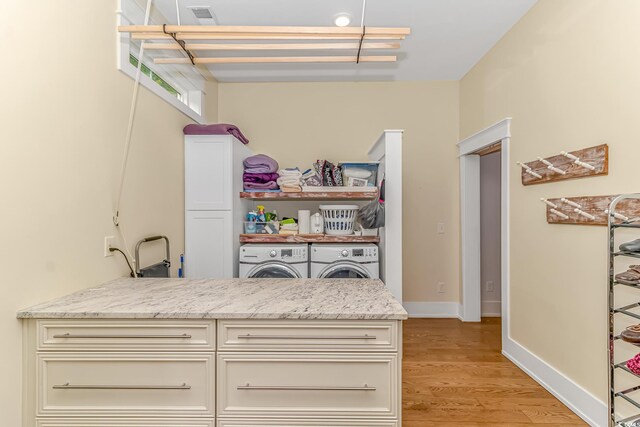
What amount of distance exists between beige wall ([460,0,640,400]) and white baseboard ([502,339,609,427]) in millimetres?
56

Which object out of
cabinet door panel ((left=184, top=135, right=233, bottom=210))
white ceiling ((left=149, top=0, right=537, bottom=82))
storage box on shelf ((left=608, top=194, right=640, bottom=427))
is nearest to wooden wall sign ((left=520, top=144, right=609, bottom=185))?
storage box on shelf ((left=608, top=194, right=640, bottom=427))

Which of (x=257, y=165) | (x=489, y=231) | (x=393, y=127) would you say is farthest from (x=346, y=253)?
(x=489, y=231)

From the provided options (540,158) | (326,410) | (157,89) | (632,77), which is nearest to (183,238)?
(157,89)

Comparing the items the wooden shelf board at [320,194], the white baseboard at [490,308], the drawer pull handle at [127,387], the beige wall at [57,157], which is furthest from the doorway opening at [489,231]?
the drawer pull handle at [127,387]

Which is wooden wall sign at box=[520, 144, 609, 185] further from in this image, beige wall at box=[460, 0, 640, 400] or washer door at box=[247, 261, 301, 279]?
washer door at box=[247, 261, 301, 279]

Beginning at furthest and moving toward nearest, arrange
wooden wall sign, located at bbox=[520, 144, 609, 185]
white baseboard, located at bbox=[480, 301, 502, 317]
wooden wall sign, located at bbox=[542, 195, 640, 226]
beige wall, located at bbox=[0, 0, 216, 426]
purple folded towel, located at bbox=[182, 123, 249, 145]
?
1. white baseboard, located at bbox=[480, 301, 502, 317]
2. purple folded towel, located at bbox=[182, 123, 249, 145]
3. wooden wall sign, located at bbox=[520, 144, 609, 185]
4. wooden wall sign, located at bbox=[542, 195, 640, 226]
5. beige wall, located at bbox=[0, 0, 216, 426]

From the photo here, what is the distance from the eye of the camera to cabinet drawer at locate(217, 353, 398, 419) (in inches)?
59.3

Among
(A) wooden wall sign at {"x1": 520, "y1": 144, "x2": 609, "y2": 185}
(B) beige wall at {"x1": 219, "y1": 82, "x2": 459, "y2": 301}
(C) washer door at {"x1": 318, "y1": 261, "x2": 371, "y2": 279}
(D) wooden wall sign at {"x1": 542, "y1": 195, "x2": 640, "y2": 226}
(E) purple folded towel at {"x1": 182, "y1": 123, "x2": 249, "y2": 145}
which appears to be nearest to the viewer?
(D) wooden wall sign at {"x1": 542, "y1": 195, "x2": 640, "y2": 226}

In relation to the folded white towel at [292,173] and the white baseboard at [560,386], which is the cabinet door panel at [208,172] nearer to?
the folded white towel at [292,173]

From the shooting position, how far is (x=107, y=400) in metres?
1.52

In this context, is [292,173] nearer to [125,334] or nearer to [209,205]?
[209,205]

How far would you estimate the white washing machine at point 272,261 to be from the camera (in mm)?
3410

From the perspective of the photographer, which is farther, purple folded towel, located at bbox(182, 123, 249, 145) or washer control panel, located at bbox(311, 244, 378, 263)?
washer control panel, located at bbox(311, 244, 378, 263)

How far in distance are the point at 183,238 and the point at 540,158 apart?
2.90 m
